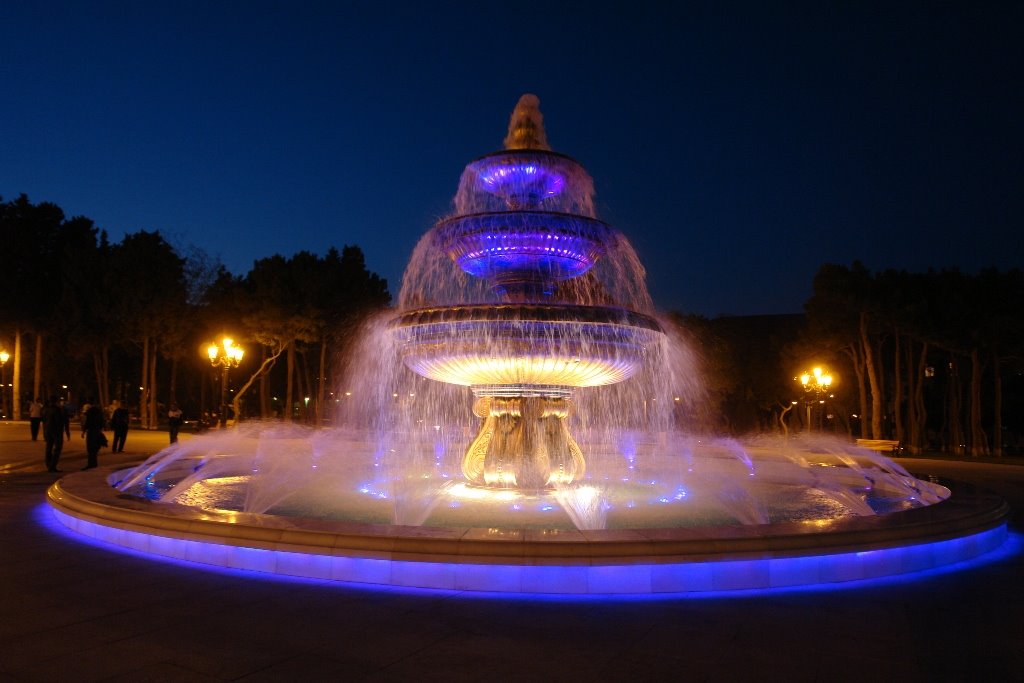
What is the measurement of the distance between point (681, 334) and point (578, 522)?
126 ft

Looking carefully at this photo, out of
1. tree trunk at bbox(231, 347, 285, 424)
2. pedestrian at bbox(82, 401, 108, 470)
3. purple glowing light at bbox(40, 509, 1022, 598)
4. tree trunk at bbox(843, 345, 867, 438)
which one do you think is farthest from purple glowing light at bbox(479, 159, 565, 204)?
tree trunk at bbox(231, 347, 285, 424)

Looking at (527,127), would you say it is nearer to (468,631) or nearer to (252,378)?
(468,631)

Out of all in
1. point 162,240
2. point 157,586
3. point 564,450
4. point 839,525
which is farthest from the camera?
point 162,240

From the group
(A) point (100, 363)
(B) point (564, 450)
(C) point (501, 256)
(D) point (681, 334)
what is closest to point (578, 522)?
(B) point (564, 450)

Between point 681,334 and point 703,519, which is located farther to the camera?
point 681,334

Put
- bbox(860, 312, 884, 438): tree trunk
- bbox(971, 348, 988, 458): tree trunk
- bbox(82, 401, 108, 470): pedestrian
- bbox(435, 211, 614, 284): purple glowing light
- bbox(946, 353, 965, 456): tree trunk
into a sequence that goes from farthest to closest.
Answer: bbox(946, 353, 965, 456): tree trunk → bbox(860, 312, 884, 438): tree trunk → bbox(971, 348, 988, 458): tree trunk → bbox(82, 401, 108, 470): pedestrian → bbox(435, 211, 614, 284): purple glowing light

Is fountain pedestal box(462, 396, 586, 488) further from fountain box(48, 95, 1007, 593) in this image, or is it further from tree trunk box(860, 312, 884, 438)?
tree trunk box(860, 312, 884, 438)

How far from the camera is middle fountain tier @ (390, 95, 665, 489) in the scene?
977 cm

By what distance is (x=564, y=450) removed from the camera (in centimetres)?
1080

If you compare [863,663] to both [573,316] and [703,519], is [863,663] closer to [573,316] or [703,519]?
[703,519]

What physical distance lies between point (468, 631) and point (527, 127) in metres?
8.53

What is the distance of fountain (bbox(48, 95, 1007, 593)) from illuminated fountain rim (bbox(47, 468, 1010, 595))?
0.05ft

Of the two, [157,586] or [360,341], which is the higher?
[360,341]

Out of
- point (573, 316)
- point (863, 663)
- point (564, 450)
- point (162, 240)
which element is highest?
point (162, 240)
